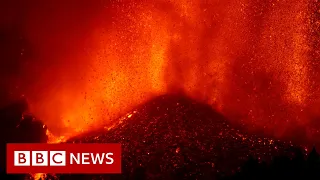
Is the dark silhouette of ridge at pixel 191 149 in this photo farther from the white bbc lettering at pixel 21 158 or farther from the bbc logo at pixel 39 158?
the white bbc lettering at pixel 21 158

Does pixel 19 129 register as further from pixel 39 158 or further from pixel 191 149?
pixel 191 149

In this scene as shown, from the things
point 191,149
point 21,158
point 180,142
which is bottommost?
point 191,149

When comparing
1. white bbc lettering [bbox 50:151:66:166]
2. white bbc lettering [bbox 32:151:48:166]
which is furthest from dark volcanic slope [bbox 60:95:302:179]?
white bbc lettering [bbox 32:151:48:166]

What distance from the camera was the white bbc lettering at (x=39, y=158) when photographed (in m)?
22.5

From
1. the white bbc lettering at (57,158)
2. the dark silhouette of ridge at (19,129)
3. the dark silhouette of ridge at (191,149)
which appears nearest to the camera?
the dark silhouette of ridge at (191,149)

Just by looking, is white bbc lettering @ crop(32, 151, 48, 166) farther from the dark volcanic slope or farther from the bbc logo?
the dark volcanic slope

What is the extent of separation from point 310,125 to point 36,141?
18594 mm

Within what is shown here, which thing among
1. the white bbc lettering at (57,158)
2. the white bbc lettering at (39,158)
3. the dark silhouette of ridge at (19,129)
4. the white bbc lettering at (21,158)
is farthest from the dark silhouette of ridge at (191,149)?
the dark silhouette of ridge at (19,129)

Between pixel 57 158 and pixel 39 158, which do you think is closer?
pixel 39 158

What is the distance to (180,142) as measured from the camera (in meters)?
24.6

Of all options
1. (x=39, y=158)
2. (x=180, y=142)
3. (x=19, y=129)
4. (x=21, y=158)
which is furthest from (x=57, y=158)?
(x=19, y=129)

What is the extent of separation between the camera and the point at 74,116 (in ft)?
115

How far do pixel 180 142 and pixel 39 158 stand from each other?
7400 mm

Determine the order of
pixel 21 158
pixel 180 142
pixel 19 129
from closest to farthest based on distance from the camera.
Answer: pixel 21 158, pixel 180 142, pixel 19 129
